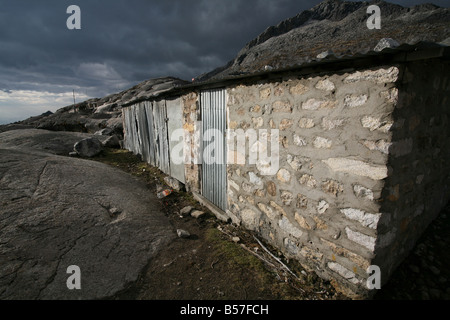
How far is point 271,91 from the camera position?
2.96 meters

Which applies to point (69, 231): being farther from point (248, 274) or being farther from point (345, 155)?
point (345, 155)

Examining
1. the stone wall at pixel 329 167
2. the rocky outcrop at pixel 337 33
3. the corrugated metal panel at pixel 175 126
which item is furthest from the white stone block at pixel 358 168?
the corrugated metal panel at pixel 175 126

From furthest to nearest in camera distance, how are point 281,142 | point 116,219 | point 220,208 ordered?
point 220,208 → point 116,219 → point 281,142

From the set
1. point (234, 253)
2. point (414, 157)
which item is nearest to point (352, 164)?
point (414, 157)

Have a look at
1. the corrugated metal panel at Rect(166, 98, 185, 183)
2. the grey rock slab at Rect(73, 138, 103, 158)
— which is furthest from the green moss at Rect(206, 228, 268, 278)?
the grey rock slab at Rect(73, 138, 103, 158)

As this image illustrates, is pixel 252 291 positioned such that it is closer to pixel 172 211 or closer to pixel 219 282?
pixel 219 282

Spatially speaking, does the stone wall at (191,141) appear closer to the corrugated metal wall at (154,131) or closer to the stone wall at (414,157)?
the corrugated metal wall at (154,131)

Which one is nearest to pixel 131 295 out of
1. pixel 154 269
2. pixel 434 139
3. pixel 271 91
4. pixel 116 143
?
pixel 154 269

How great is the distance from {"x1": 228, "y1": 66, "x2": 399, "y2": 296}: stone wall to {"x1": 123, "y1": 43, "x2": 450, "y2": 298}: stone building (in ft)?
0.04

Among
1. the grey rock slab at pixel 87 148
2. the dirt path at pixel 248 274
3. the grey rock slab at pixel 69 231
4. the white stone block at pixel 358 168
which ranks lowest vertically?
the dirt path at pixel 248 274

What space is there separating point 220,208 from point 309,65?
317 centimetres

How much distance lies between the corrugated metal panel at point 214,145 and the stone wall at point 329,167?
2.79 ft

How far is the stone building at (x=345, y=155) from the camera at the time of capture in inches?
77.9

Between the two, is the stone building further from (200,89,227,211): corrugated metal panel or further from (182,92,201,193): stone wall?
(182,92,201,193): stone wall
